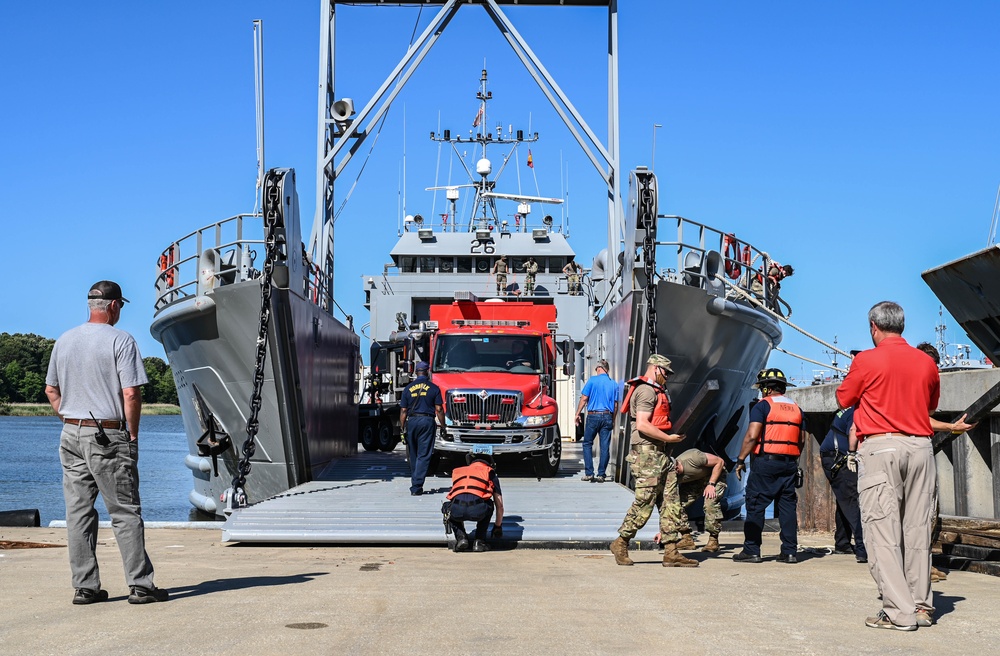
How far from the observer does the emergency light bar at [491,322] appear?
58.0ft

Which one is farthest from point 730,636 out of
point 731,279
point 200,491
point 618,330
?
point 200,491

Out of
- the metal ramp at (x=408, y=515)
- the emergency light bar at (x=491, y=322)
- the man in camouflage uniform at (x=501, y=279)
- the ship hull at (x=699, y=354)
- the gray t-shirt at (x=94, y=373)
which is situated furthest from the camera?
the man in camouflage uniform at (x=501, y=279)

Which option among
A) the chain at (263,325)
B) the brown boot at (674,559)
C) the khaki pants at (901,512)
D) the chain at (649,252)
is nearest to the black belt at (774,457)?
the brown boot at (674,559)

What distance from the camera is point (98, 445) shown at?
20.5ft

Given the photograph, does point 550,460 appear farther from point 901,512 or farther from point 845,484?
point 901,512

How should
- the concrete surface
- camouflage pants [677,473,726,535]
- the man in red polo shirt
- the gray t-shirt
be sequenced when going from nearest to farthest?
the concrete surface
the man in red polo shirt
the gray t-shirt
camouflage pants [677,473,726,535]

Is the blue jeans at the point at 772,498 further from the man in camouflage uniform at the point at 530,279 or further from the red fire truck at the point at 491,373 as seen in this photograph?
the man in camouflage uniform at the point at 530,279

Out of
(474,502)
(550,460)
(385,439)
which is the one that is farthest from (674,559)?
(385,439)

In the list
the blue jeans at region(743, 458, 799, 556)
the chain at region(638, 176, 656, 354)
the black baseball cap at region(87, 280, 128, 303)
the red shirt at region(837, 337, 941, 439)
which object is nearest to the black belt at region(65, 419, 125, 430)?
the black baseball cap at region(87, 280, 128, 303)

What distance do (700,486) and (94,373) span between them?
5350 mm

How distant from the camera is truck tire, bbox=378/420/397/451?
22547mm

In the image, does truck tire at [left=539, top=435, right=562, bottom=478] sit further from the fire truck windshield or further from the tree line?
the tree line

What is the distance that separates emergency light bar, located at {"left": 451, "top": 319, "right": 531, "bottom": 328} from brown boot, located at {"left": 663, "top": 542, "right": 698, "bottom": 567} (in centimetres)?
859

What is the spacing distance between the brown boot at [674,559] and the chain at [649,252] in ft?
16.5
